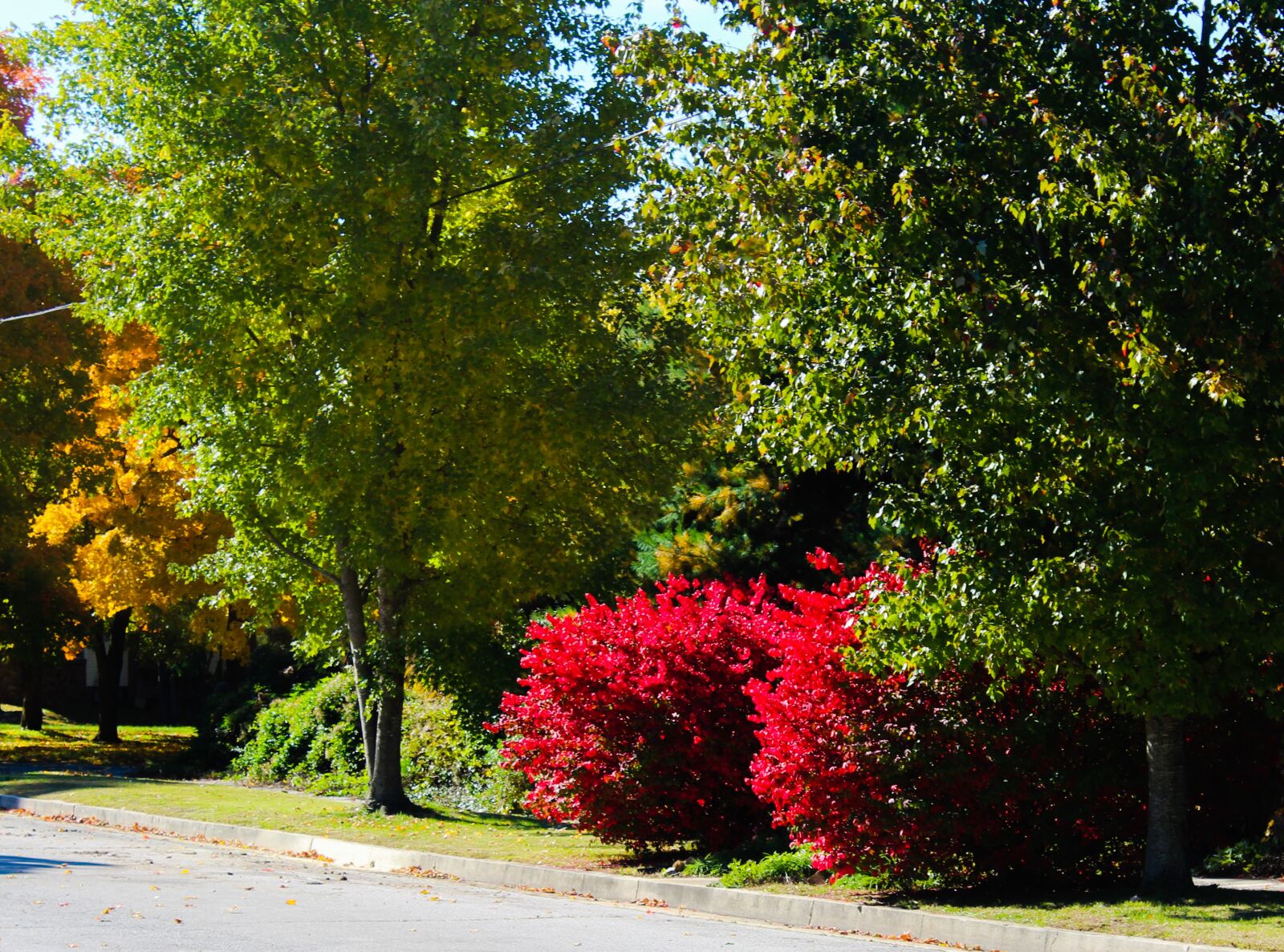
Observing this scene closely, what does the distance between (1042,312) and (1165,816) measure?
3946 millimetres

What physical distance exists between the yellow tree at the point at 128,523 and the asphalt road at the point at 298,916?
15298 mm

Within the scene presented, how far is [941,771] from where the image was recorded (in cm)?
1036

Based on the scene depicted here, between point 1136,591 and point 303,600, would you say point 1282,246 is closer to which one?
point 1136,591

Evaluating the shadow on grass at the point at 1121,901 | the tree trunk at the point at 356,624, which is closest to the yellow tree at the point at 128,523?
the tree trunk at the point at 356,624

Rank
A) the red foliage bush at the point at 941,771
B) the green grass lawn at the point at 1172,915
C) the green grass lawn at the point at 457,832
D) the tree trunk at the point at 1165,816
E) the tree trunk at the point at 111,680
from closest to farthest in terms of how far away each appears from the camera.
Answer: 1. the green grass lawn at the point at 1172,915
2. the green grass lawn at the point at 457,832
3. the tree trunk at the point at 1165,816
4. the red foliage bush at the point at 941,771
5. the tree trunk at the point at 111,680

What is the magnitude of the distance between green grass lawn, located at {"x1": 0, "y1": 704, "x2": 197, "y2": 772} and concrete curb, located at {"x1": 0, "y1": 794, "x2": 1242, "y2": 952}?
10397mm

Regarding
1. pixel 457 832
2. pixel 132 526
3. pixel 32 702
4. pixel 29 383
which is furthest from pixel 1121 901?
pixel 32 702

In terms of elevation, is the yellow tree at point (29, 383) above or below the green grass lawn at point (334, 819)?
above

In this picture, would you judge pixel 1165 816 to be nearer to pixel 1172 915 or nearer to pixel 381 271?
pixel 1172 915

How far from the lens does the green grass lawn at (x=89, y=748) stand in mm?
26906

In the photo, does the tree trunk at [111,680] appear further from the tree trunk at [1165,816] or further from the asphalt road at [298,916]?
the tree trunk at [1165,816]

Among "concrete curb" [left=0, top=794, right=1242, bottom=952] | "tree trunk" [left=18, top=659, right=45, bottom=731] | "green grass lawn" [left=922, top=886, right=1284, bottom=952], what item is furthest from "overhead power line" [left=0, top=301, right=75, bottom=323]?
"tree trunk" [left=18, top=659, right=45, bottom=731]

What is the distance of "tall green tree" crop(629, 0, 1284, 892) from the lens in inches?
344

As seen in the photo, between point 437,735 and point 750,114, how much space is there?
13590mm
